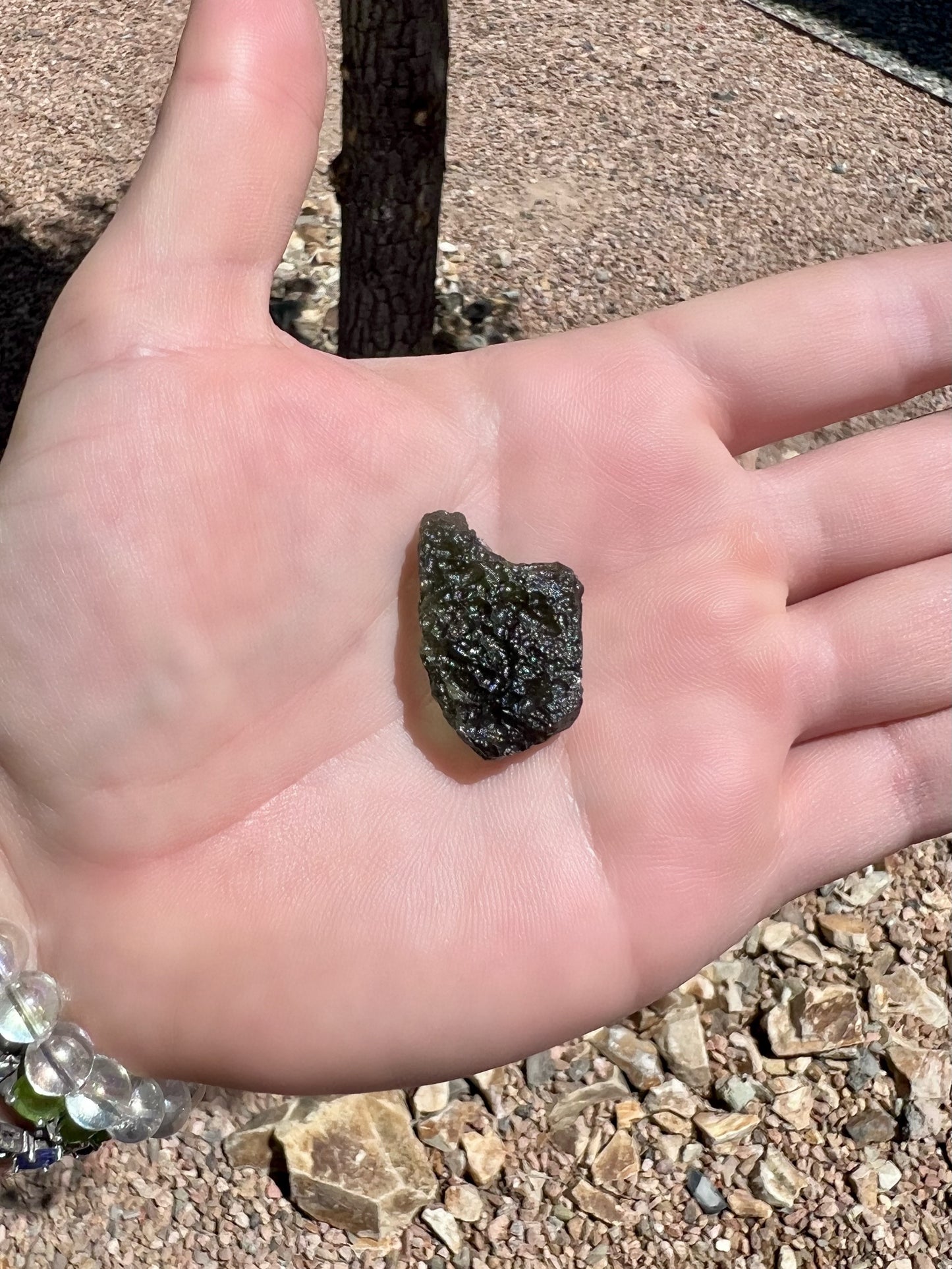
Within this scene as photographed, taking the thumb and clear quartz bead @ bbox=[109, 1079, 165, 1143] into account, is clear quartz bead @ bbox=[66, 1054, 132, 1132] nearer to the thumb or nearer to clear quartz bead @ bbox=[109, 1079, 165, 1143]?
clear quartz bead @ bbox=[109, 1079, 165, 1143]

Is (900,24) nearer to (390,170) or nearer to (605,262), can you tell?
(605,262)

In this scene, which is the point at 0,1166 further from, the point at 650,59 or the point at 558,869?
the point at 650,59

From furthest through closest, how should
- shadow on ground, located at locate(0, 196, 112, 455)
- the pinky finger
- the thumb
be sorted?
shadow on ground, located at locate(0, 196, 112, 455)
the pinky finger
the thumb

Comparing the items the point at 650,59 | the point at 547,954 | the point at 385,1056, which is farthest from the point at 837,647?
the point at 650,59

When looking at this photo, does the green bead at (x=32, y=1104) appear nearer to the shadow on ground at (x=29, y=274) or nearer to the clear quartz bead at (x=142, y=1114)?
the clear quartz bead at (x=142, y=1114)

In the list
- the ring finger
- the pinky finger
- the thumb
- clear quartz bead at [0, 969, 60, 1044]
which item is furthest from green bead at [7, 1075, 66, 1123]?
the ring finger

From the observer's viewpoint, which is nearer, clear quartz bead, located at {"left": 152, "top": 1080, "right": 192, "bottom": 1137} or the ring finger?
clear quartz bead, located at {"left": 152, "top": 1080, "right": 192, "bottom": 1137}

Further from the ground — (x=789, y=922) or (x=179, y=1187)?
(x=179, y=1187)

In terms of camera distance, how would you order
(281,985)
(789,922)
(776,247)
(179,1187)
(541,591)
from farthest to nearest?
(776,247), (789,922), (179,1187), (541,591), (281,985)

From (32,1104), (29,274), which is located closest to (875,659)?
(32,1104)
